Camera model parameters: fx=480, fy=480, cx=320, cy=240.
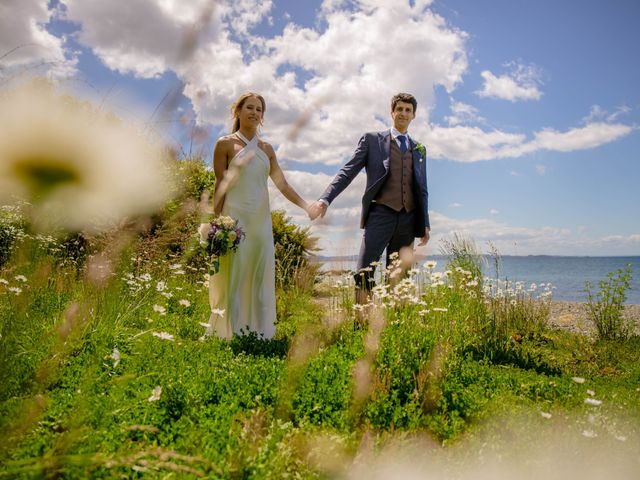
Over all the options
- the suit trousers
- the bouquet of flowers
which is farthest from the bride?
the suit trousers

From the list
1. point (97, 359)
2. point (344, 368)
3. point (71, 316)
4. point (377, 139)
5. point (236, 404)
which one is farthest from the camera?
point (377, 139)

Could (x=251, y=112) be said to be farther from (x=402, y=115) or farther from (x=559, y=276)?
(x=559, y=276)

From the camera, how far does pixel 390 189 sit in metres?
5.72

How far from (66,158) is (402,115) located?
17.8ft

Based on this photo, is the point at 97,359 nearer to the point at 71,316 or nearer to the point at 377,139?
the point at 71,316

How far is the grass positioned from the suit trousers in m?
0.90

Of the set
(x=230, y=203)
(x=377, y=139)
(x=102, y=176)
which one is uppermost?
(x=377, y=139)

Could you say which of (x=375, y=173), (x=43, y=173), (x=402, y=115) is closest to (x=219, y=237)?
(x=375, y=173)

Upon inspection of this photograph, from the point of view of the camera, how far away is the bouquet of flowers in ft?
16.7

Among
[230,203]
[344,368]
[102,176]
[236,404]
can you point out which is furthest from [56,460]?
[230,203]

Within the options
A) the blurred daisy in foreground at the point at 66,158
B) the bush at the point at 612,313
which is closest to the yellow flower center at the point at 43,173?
the blurred daisy in foreground at the point at 66,158

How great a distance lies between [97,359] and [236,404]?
6.62 feet

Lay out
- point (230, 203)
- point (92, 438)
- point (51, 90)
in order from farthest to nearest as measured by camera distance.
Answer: point (230, 203), point (92, 438), point (51, 90)

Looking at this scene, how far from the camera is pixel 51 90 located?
0.84 m
